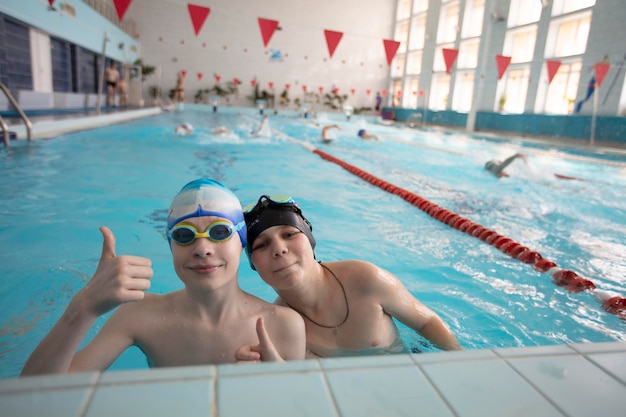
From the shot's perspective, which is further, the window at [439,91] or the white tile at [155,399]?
the window at [439,91]

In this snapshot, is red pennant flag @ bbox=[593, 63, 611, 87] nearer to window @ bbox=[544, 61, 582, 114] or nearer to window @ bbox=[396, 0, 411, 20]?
window @ bbox=[544, 61, 582, 114]

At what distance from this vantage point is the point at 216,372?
90cm

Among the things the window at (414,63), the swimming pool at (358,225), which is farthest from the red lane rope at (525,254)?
the window at (414,63)

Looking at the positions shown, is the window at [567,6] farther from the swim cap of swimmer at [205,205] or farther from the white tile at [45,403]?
the white tile at [45,403]

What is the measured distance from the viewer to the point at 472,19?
19016 millimetres

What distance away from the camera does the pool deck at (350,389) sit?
2.63 ft

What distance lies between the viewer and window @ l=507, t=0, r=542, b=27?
15695 millimetres

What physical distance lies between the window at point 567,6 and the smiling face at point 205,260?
15.6 metres

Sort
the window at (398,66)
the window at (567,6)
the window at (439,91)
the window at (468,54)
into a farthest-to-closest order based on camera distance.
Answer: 1. the window at (398,66)
2. the window at (439,91)
3. the window at (468,54)
4. the window at (567,6)

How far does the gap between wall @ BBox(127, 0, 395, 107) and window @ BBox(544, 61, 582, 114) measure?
39.8 feet

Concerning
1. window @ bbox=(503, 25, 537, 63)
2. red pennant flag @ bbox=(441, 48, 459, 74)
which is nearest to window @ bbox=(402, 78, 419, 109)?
window @ bbox=(503, 25, 537, 63)

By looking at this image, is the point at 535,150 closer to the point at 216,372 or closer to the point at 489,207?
the point at 489,207

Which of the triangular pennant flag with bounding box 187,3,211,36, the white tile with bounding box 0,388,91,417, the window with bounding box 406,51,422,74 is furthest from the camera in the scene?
the window with bounding box 406,51,422,74

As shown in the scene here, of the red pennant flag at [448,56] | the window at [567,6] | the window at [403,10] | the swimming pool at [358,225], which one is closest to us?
the swimming pool at [358,225]
